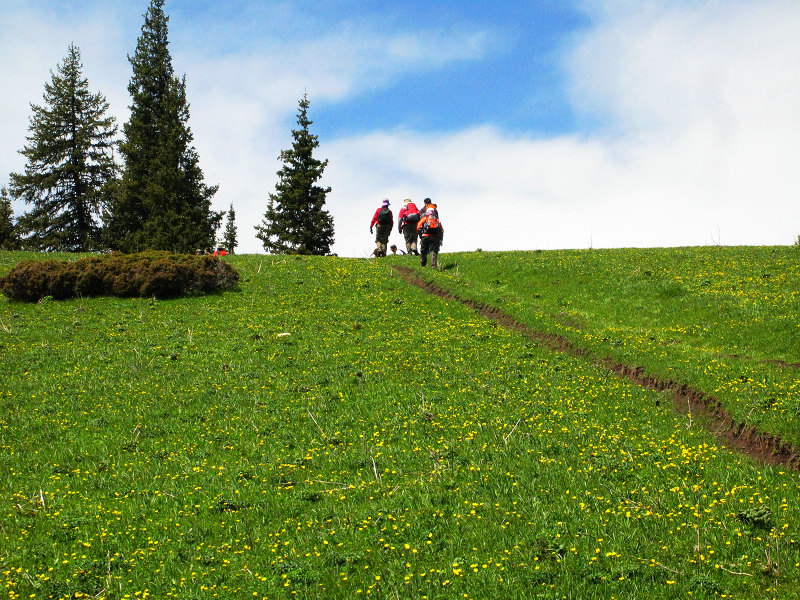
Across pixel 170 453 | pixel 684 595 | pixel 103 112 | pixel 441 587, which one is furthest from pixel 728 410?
pixel 103 112

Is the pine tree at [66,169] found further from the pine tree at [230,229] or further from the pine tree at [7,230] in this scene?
the pine tree at [230,229]

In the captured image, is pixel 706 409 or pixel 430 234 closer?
pixel 706 409

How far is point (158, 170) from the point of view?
197ft

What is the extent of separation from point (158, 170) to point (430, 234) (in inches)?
1551

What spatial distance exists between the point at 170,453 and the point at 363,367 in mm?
6560

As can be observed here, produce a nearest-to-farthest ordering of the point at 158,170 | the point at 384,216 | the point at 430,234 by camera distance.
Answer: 1. the point at 430,234
2. the point at 384,216
3. the point at 158,170

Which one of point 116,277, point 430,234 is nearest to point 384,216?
point 430,234

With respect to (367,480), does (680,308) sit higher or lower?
higher

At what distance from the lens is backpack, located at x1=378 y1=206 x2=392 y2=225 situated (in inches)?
1534

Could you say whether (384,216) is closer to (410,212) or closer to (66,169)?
(410,212)

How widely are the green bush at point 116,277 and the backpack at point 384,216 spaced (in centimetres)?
1303

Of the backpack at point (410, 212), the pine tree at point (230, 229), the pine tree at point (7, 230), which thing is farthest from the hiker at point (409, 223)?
the pine tree at point (230, 229)

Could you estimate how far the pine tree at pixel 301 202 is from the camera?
65375 millimetres

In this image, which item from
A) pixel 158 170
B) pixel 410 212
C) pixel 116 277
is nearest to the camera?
pixel 116 277
